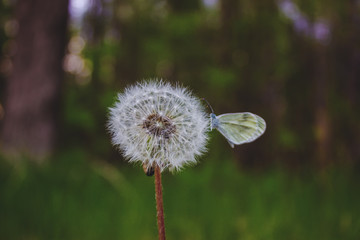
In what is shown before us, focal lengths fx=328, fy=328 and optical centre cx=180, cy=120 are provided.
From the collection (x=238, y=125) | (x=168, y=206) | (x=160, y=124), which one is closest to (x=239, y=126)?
(x=238, y=125)

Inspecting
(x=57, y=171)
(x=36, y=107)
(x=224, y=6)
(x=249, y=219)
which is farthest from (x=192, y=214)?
(x=224, y=6)

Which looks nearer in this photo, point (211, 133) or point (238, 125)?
point (238, 125)

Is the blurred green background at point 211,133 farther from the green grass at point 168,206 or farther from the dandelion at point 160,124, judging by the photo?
the dandelion at point 160,124

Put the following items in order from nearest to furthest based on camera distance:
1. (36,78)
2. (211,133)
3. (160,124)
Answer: (160,124), (211,133), (36,78)

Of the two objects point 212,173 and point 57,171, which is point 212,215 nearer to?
point 212,173

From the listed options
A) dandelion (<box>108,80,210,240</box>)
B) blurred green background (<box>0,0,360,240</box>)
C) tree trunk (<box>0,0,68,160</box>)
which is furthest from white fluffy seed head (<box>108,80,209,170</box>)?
tree trunk (<box>0,0,68,160</box>)

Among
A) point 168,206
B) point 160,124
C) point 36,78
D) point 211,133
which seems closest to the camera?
point 160,124

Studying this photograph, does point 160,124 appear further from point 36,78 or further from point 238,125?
point 36,78

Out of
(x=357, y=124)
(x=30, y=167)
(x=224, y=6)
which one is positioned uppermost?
(x=224, y=6)

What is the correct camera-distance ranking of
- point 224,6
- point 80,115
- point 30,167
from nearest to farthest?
point 30,167, point 80,115, point 224,6
